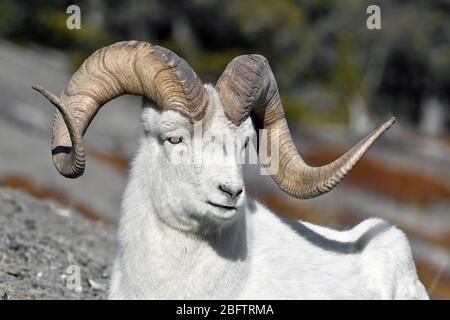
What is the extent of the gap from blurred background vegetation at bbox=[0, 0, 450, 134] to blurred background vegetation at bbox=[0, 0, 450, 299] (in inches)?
4.4

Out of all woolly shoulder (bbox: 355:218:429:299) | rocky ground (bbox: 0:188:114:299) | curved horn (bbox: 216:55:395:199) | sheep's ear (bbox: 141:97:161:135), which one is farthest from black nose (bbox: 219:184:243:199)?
rocky ground (bbox: 0:188:114:299)

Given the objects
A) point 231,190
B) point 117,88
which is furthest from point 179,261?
point 117,88

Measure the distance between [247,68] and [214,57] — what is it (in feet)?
178

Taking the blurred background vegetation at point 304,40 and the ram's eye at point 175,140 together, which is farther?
the blurred background vegetation at point 304,40

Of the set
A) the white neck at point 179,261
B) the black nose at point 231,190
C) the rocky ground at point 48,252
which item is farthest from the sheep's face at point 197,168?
the rocky ground at point 48,252

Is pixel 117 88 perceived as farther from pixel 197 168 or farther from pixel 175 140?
pixel 197 168

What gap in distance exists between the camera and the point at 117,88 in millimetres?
11055

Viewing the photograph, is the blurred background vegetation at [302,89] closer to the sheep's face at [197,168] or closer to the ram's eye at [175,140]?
the sheep's face at [197,168]

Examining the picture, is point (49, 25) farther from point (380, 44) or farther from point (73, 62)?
point (380, 44)

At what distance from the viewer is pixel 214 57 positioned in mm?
64625

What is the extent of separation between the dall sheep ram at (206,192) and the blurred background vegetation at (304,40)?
4914 centimetres

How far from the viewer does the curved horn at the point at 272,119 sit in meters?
10.5

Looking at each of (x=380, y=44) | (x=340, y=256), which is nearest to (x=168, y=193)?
(x=340, y=256)

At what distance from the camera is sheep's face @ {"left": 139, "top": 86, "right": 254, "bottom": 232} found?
9.81m
